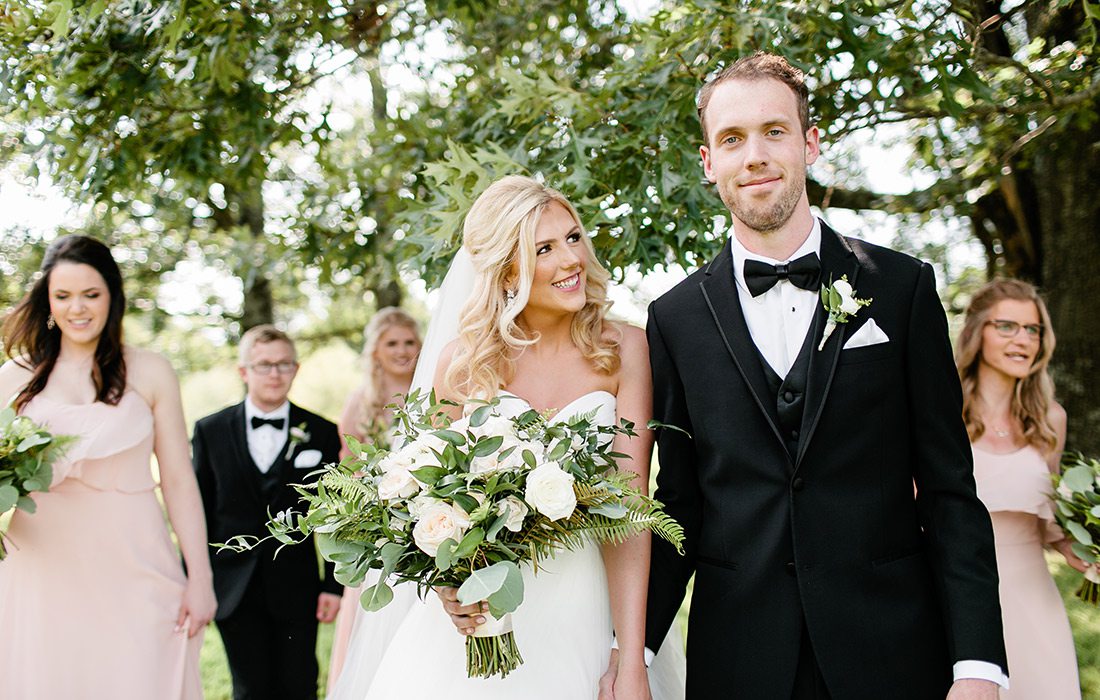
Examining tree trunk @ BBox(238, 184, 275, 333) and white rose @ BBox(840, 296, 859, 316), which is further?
tree trunk @ BBox(238, 184, 275, 333)

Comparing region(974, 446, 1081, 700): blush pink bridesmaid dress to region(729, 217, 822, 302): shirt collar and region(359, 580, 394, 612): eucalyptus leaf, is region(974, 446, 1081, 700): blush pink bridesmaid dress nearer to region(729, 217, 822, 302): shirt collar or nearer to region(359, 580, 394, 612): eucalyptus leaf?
region(729, 217, 822, 302): shirt collar

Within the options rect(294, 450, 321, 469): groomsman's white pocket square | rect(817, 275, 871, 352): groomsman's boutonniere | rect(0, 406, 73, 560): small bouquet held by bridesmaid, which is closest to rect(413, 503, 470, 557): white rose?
rect(817, 275, 871, 352): groomsman's boutonniere

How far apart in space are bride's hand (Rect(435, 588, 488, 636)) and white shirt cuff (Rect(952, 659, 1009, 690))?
4.27 ft

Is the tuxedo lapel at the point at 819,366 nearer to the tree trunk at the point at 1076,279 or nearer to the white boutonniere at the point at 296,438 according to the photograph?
the white boutonniere at the point at 296,438

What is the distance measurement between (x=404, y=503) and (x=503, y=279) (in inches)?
42.5

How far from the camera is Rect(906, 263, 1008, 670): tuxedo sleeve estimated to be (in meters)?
2.49

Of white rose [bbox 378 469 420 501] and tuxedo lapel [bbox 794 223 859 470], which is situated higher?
tuxedo lapel [bbox 794 223 859 470]

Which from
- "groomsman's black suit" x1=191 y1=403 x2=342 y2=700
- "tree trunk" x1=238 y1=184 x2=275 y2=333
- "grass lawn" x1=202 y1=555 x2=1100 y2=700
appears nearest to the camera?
"groomsman's black suit" x1=191 y1=403 x2=342 y2=700

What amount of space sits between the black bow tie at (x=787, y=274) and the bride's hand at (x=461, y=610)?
1221 mm

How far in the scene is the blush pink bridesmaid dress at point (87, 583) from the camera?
425 centimetres

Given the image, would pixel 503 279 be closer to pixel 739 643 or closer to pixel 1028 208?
pixel 739 643

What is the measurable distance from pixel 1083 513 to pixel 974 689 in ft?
6.72

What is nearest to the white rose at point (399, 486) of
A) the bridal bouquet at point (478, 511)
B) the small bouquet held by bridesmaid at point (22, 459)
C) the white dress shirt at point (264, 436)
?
the bridal bouquet at point (478, 511)

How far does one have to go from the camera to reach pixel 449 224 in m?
4.06
